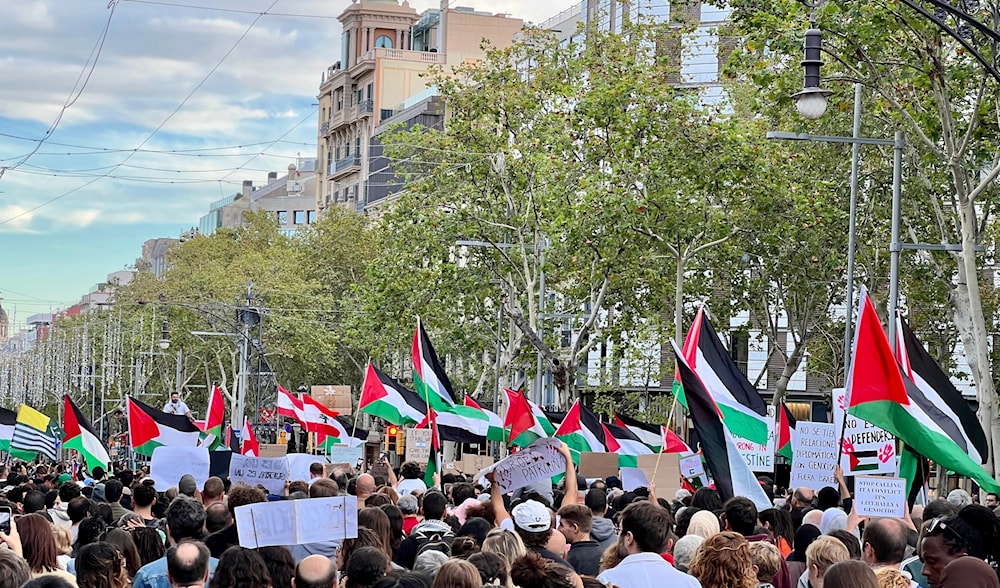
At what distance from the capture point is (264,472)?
14.0 meters

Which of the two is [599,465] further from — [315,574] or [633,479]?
[315,574]

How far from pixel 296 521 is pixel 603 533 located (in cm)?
277

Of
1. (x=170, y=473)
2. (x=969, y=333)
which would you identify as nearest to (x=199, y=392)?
(x=969, y=333)

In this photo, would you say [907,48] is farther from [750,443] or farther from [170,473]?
[170,473]

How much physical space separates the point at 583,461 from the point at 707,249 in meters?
17.3

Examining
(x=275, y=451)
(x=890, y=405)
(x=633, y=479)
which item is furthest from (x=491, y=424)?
(x=890, y=405)

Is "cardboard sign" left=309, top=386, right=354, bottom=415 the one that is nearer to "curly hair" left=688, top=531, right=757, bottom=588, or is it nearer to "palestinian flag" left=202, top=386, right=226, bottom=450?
"palestinian flag" left=202, top=386, right=226, bottom=450

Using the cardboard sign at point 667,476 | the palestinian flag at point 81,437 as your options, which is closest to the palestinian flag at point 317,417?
the palestinian flag at point 81,437

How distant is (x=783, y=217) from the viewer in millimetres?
34812

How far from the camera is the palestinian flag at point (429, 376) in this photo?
870 inches

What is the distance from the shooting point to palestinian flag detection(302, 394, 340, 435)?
2691 cm

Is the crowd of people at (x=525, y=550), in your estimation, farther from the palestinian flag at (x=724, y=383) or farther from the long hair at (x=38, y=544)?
the palestinian flag at (x=724, y=383)

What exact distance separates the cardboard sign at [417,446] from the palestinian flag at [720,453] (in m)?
7.19

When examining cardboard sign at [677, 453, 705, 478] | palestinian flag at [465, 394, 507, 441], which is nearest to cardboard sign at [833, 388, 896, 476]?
cardboard sign at [677, 453, 705, 478]
